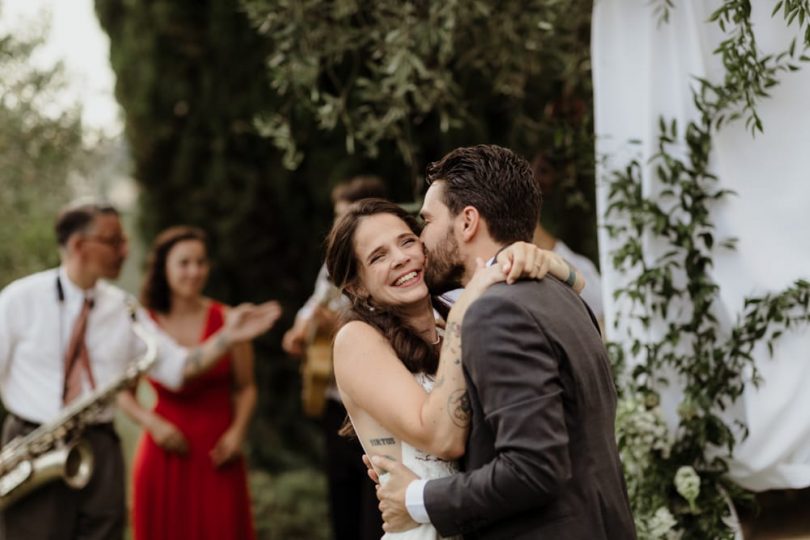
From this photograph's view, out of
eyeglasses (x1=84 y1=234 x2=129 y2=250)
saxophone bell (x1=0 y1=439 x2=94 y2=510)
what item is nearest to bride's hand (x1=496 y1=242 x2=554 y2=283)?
saxophone bell (x1=0 y1=439 x2=94 y2=510)

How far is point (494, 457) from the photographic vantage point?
2545 mm

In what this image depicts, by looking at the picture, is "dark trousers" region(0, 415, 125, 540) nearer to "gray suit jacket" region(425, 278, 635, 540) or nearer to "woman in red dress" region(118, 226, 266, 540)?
"woman in red dress" region(118, 226, 266, 540)

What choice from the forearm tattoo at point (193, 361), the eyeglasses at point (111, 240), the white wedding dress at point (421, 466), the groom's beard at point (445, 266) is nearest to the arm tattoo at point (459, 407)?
the white wedding dress at point (421, 466)

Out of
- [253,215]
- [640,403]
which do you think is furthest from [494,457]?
[253,215]

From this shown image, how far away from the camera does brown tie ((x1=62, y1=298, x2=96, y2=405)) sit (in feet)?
17.4

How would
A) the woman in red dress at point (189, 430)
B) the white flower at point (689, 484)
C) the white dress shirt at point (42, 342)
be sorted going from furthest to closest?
the woman in red dress at point (189, 430) → the white dress shirt at point (42, 342) → the white flower at point (689, 484)

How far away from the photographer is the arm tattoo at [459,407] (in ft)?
8.39

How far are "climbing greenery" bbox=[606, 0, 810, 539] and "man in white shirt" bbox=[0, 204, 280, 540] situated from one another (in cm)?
261

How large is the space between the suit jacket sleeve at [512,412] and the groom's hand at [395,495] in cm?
17

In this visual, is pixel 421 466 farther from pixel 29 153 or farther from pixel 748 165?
Answer: pixel 29 153

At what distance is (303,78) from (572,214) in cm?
338

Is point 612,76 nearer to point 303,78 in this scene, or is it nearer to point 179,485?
point 303,78

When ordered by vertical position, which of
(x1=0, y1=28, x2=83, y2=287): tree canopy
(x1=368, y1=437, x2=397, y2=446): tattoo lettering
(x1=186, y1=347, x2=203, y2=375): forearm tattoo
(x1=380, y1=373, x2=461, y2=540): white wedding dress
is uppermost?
(x1=0, y1=28, x2=83, y2=287): tree canopy

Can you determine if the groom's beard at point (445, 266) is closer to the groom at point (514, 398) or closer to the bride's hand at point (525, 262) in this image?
the groom at point (514, 398)
